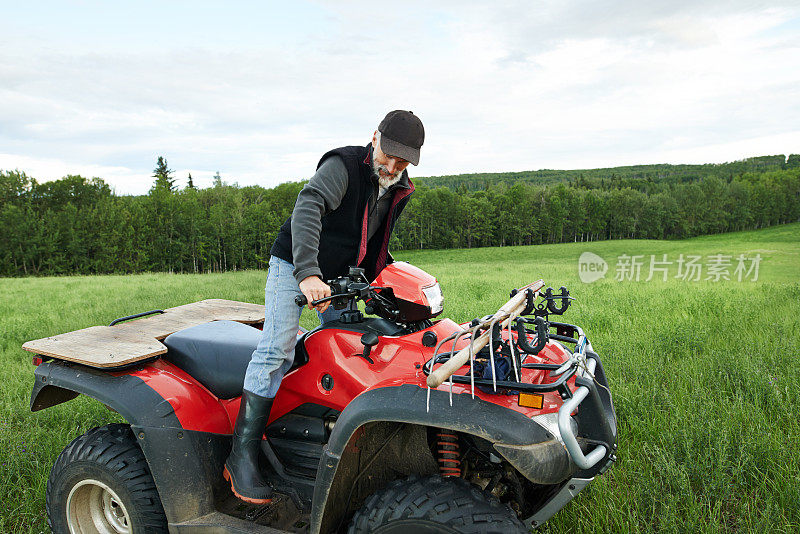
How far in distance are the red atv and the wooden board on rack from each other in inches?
0.8

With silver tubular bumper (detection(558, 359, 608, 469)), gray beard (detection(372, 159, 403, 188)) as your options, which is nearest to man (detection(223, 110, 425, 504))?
gray beard (detection(372, 159, 403, 188))

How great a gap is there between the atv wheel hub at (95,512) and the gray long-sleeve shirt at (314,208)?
1.78 meters

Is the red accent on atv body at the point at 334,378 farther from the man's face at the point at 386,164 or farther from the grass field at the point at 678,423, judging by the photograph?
the grass field at the point at 678,423

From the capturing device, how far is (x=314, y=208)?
2670mm

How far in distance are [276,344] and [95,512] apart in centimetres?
158

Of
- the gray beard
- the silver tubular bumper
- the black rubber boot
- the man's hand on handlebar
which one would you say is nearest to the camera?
the silver tubular bumper

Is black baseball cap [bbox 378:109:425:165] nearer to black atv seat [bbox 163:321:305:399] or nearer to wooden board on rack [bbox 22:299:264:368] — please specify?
black atv seat [bbox 163:321:305:399]

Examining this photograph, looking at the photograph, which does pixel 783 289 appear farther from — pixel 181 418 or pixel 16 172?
pixel 16 172

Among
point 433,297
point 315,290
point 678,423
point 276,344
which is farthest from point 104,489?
point 678,423

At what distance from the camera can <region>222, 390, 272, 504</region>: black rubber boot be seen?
8.86 ft

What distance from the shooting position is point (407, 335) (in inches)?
101

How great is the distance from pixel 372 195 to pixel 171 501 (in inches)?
76.8

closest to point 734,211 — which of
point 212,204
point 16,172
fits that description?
point 212,204

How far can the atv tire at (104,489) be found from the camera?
8.96ft
